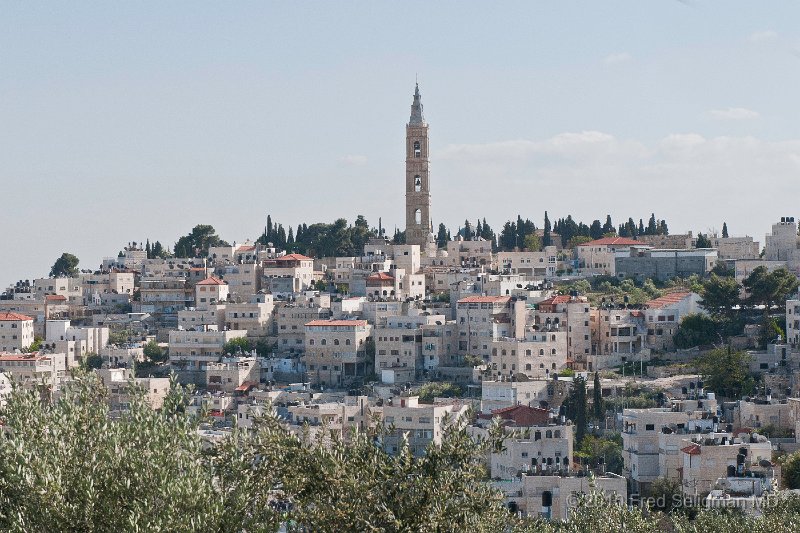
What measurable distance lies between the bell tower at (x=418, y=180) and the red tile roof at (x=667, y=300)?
19253 millimetres

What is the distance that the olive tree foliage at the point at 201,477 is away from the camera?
53.8 feet

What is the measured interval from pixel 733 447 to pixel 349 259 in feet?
124

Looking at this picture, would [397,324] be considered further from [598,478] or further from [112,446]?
[112,446]

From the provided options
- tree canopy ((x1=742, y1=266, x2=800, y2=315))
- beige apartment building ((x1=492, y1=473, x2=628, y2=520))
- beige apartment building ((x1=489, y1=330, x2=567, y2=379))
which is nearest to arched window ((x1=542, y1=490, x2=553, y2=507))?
beige apartment building ((x1=492, y1=473, x2=628, y2=520))

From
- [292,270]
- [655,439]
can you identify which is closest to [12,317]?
[292,270]

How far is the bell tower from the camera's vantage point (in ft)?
246

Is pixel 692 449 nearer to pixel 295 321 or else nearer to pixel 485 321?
pixel 485 321

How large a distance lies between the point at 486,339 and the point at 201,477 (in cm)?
3874

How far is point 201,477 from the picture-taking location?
16984 millimetres

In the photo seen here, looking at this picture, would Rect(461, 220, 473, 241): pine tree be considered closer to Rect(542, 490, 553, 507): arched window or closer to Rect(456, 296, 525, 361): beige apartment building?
Rect(456, 296, 525, 361): beige apartment building

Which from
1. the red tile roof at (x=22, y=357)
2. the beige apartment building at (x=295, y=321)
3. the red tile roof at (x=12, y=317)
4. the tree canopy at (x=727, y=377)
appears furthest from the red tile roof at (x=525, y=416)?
the red tile roof at (x=12, y=317)

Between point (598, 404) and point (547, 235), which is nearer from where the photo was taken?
point (598, 404)

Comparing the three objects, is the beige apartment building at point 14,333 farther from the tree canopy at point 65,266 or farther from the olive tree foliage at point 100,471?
the olive tree foliage at point 100,471

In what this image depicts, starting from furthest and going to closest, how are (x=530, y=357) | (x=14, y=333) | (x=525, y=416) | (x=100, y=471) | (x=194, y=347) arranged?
(x=14, y=333)
(x=194, y=347)
(x=530, y=357)
(x=525, y=416)
(x=100, y=471)
